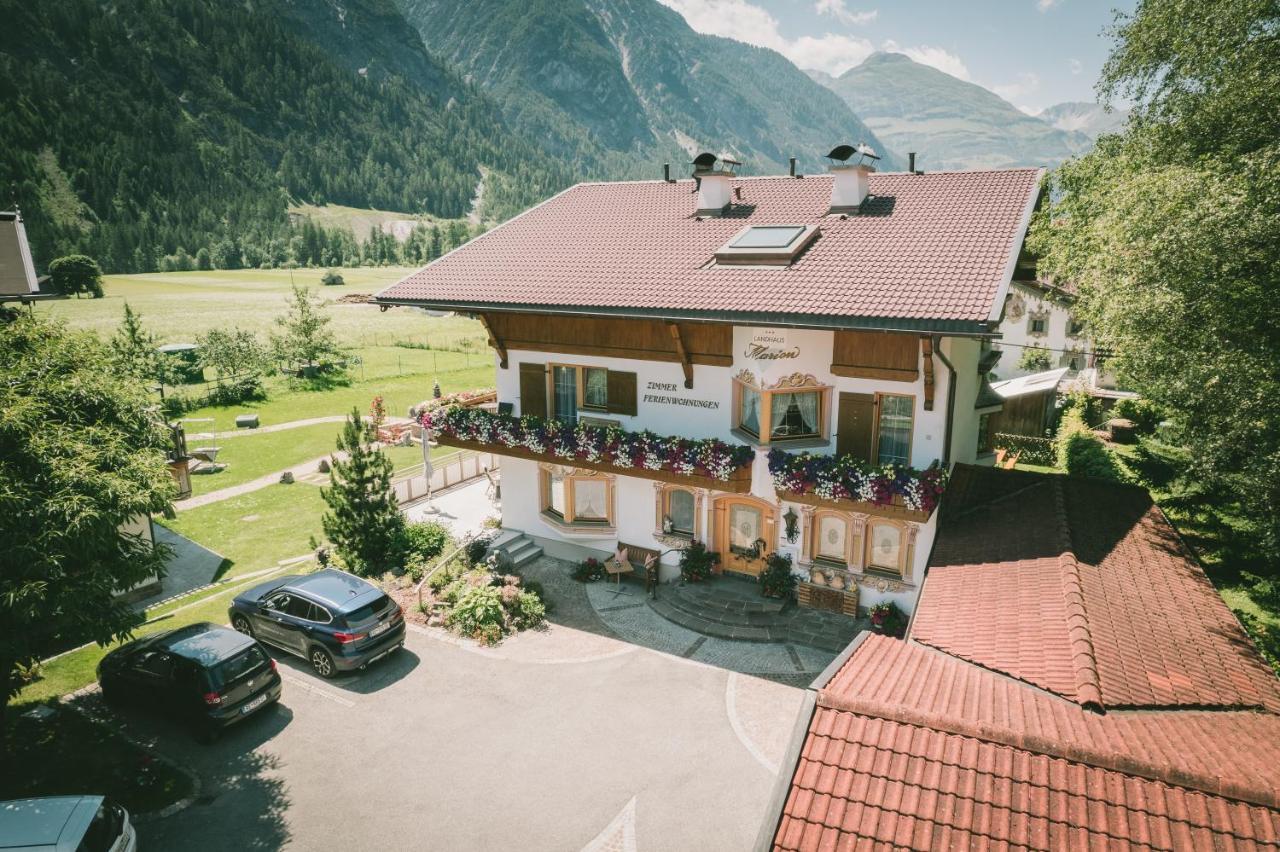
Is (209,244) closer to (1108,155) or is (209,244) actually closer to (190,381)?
(190,381)

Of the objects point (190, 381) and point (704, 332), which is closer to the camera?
point (704, 332)

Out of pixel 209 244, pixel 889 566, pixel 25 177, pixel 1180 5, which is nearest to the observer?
pixel 889 566

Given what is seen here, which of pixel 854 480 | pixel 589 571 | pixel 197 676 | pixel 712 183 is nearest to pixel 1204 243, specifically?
pixel 854 480

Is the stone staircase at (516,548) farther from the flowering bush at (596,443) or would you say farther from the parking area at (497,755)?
the parking area at (497,755)

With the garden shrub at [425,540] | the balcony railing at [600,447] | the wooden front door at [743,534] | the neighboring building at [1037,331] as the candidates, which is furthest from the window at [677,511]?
the neighboring building at [1037,331]

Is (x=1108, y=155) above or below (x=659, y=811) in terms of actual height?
above

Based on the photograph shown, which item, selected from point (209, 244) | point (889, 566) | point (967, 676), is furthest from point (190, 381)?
point (209, 244)
